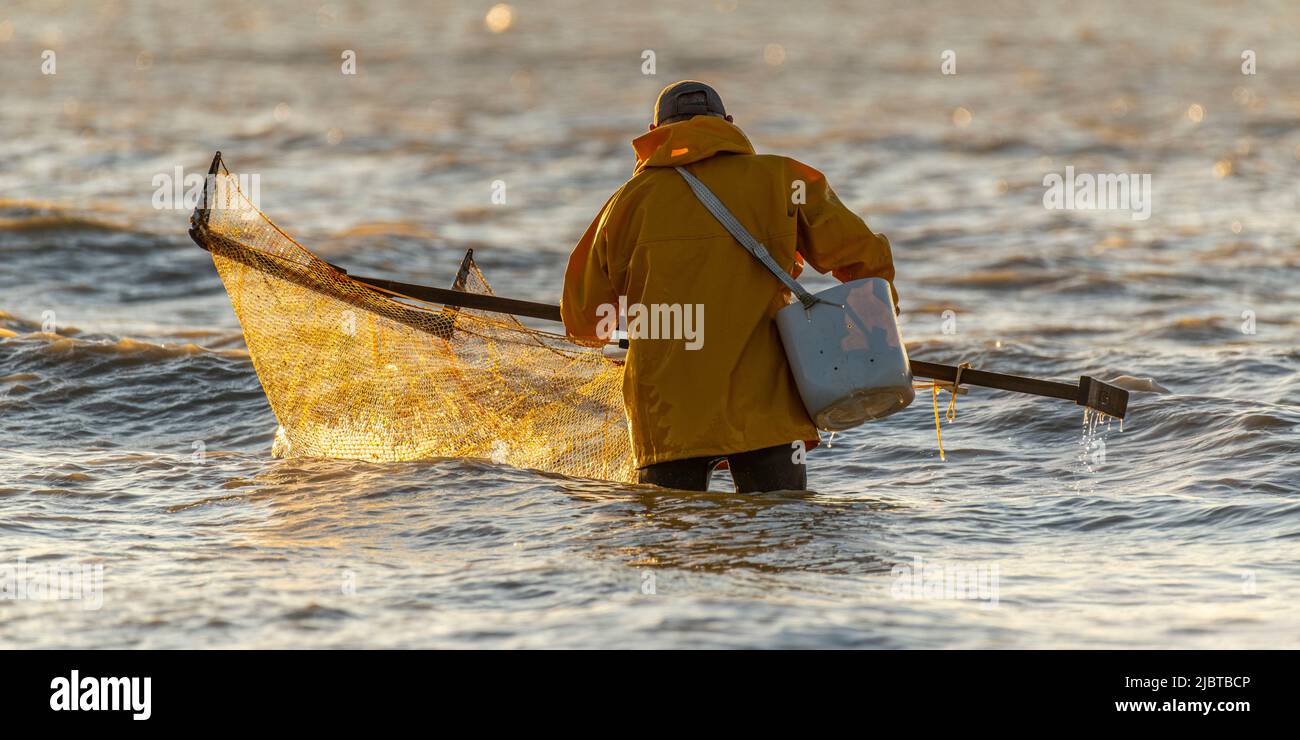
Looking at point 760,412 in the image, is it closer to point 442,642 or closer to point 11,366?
point 442,642

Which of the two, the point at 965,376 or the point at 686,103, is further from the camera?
the point at 965,376

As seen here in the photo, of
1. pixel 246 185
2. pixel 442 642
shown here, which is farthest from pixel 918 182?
pixel 442 642

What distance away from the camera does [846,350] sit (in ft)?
17.5

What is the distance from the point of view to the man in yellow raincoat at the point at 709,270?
17.7ft

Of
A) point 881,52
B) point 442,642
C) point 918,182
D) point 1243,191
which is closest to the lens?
point 442,642

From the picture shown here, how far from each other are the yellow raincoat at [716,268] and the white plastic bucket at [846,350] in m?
0.13

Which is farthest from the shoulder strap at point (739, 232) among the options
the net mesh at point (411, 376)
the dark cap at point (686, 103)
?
the net mesh at point (411, 376)

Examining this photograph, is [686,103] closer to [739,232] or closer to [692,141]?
[692,141]

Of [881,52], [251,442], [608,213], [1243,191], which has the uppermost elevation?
[881,52]

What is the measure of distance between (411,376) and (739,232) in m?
2.18

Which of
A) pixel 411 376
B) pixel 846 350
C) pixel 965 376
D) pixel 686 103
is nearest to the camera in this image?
pixel 846 350

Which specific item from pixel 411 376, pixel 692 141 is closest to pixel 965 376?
pixel 692 141
